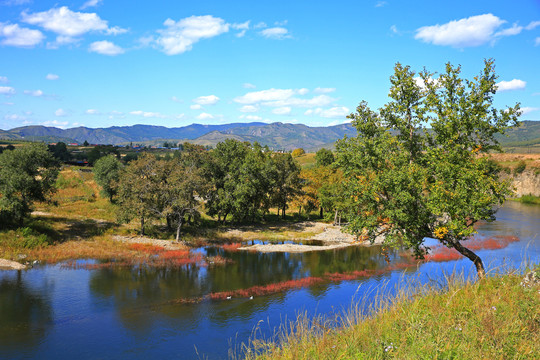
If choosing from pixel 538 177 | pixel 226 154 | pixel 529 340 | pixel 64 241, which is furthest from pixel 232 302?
pixel 538 177

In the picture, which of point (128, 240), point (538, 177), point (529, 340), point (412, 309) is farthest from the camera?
point (538, 177)

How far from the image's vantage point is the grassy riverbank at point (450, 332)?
322 inches

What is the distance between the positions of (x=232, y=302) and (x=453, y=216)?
21.4 metres

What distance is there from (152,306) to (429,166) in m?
25.0

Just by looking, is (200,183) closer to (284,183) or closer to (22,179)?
(22,179)

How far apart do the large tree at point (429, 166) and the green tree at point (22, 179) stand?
44713mm

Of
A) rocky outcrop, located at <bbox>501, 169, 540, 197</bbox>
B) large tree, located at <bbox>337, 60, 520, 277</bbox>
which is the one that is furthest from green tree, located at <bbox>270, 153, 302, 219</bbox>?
rocky outcrop, located at <bbox>501, 169, 540, 197</bbox>

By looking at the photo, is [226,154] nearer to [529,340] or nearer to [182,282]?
[182,282]

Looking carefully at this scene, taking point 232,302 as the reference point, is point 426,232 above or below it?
Result: above

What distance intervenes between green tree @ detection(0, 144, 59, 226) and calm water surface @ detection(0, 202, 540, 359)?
12118 mm

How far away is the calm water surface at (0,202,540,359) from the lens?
23.9 metres

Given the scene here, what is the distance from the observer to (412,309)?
11.3m

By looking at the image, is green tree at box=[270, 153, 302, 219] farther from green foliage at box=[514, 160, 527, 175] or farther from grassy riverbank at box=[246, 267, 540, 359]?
green foliage at box=[514, 160, 527, 175]

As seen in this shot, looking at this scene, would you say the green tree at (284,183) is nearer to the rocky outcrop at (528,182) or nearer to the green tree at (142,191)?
the green tree at (142,191)
